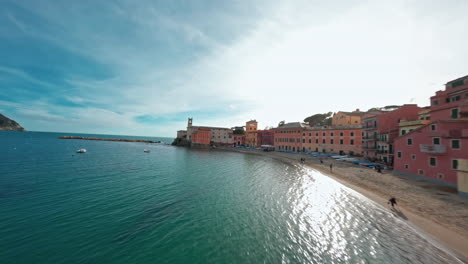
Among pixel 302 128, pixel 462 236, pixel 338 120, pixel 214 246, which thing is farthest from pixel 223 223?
pixel 338 120

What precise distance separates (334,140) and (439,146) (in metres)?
38.7

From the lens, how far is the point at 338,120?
238ft

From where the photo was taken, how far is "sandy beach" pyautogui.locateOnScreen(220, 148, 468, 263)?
13781 millimetres

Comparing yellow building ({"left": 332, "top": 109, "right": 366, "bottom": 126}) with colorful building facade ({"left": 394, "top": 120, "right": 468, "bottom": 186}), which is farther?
yellow building ({"left": 332, "top": 109, "right": 366, "bottom": 126})

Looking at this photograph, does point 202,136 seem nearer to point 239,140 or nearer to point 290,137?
point 239,140

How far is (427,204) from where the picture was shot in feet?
63.2

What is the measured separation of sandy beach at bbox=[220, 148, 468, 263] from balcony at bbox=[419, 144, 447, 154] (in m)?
5.03

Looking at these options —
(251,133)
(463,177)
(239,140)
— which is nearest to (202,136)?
(239,140)

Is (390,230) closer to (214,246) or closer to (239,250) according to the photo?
(239,250)

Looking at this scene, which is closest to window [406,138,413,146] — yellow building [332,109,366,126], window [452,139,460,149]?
window [452,139,460,149]

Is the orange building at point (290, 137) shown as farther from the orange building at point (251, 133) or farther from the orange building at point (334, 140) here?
the orange building at point (251, 133)

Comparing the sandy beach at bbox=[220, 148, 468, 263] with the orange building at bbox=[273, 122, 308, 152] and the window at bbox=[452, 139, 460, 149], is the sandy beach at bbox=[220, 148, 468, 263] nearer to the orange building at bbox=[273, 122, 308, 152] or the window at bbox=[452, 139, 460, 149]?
the window at bbox=[452, 139, 460, 149]

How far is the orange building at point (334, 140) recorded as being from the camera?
5822cm

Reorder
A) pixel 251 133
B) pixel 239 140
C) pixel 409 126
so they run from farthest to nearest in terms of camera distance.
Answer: pixel 239 140
pixel 251 133
pixel 409 126
